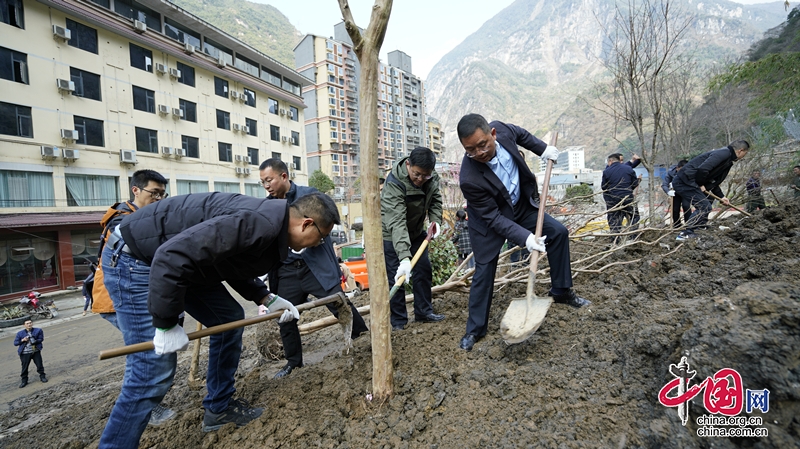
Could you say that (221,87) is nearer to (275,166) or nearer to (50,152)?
(50,152)

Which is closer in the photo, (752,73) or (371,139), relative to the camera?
(371,139)

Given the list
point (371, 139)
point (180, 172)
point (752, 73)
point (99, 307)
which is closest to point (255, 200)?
point (371, 139)

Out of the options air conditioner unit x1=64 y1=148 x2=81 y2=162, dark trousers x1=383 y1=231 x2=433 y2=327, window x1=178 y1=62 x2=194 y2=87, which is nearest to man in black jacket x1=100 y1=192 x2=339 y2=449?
dark trousers x1=383 y1=231 x2=433 y2=327

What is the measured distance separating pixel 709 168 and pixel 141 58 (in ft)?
70.6

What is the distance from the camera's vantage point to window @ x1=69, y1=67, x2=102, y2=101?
1477 centimetres

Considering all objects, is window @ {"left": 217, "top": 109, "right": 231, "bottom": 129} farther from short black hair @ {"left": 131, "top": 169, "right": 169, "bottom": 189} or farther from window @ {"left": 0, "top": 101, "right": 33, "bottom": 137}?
short black hair @ {"left": 131, "top": 169, "right": 169, "bottom": 189}

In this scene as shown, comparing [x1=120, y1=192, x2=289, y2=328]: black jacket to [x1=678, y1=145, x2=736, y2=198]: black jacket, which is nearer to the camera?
[x1=120, y1=192, x2=289, y2=328]: black jacket

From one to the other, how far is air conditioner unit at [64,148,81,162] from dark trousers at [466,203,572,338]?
1733cm

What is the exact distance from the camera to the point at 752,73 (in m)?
7.55

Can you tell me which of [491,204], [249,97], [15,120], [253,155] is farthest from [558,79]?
[491,204]

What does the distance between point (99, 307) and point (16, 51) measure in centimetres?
1627

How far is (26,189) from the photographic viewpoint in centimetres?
1317

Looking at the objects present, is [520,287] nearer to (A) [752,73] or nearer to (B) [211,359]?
(B) [211,359]

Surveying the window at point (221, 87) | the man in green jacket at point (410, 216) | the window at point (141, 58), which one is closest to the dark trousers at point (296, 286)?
the man in green jacket at point (410, 216)
